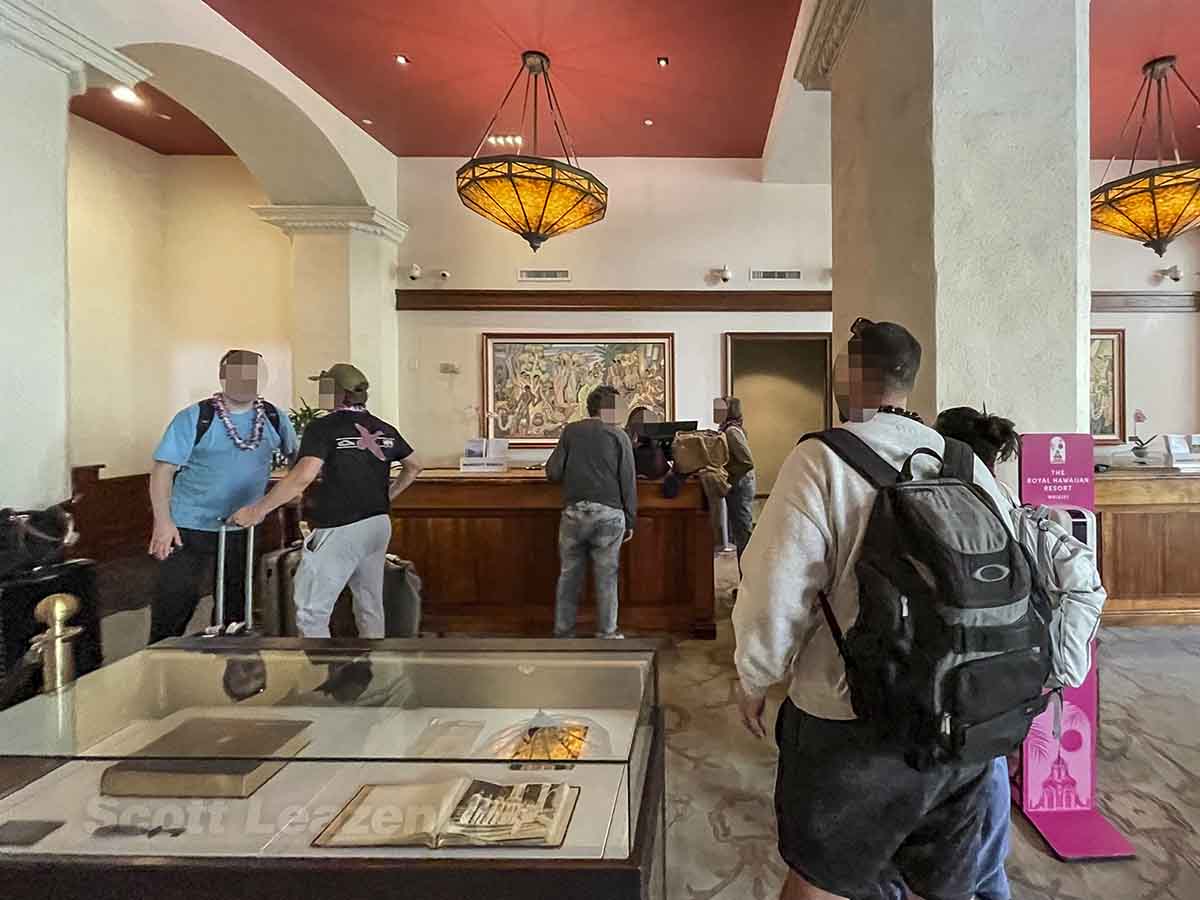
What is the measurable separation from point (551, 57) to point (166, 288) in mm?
5201

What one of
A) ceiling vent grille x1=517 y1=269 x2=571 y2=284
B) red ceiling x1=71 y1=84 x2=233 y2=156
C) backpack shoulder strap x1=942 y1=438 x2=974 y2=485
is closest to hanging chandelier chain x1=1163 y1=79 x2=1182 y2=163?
ceiling vent grille x1=517 y1=269 x2=571 y2=284

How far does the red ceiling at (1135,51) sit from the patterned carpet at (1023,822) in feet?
13.6

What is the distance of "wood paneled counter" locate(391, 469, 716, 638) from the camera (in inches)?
178

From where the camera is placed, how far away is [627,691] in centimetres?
148

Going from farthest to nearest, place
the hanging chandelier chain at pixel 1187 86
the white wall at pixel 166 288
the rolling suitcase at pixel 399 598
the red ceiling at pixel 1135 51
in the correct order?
the white wall at pixel 166 288 < the hanging chandelier chain at pixel 1187 86 < the red ceiling at pixel 1135 51 < the rolling suitcase at pixel 399 598

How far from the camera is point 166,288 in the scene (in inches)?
294

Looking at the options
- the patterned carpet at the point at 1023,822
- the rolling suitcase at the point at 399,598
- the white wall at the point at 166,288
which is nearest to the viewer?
the patterned carpet at the point at 1023,822

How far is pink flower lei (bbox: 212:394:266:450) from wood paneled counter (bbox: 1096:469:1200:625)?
5063mm

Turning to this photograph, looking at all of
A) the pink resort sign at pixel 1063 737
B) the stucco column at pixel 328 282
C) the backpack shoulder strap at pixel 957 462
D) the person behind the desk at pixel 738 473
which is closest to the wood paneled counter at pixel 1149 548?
the person behind the desk at pixel 738 473

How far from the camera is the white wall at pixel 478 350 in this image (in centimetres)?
754

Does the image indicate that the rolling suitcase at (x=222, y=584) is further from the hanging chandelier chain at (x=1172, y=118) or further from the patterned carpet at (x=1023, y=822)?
the hanging chandelier chain at (x=1172, y=118)

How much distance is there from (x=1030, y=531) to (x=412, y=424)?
683cm

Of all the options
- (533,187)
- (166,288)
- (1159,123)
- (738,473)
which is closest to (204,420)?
(533,187)

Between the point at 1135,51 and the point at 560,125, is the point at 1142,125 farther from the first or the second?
the point at 560,125
